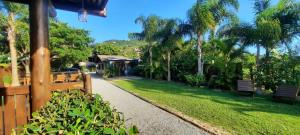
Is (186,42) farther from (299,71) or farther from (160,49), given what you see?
(299,71)

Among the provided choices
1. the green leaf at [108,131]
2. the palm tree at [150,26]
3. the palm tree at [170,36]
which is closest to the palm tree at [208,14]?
the palm tree at [170,36]

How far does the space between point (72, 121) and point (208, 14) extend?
47.5 ft

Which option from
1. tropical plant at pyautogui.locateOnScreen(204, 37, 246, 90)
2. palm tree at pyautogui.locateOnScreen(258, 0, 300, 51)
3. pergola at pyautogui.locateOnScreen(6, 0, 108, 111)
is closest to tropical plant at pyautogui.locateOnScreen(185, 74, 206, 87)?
tropical plant at pyautogui.locateOnScreen(204, 37, 246, 90)

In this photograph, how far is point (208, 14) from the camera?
51.5 ft

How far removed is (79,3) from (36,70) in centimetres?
176

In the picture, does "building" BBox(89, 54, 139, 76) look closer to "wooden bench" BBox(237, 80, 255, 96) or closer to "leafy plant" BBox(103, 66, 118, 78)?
"leafy plant" BBox(103, 66, 118, 78)

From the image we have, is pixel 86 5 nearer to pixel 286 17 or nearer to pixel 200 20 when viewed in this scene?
pixel 286 17

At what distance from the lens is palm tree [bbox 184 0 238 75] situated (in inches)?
622

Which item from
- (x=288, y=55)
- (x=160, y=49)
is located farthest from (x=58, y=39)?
(x=288, y=55)

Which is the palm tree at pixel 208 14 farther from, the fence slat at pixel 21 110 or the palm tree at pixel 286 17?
the fence slat at pixel 21 110

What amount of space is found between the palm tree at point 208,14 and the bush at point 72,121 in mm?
13836

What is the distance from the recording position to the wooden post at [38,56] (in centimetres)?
296

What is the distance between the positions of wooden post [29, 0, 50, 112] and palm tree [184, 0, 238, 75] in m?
13.9

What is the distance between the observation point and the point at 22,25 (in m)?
20.9
